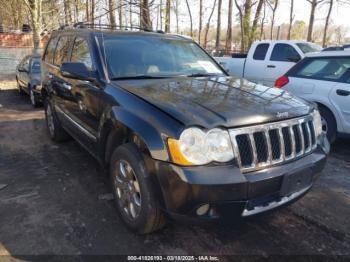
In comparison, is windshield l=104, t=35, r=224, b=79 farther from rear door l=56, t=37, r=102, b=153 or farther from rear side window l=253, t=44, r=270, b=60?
rear side window l=253, t=44, r=270, b=60

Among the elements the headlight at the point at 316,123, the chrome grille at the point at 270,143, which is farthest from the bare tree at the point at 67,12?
the chrome grille at the point at 270,143

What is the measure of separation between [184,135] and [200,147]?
0.14 meters

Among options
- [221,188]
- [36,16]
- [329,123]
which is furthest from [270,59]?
[36,16]

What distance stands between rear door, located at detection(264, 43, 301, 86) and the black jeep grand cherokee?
19.1ft

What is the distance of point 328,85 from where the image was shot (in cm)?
536

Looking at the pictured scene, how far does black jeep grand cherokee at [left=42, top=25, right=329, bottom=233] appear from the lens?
237cm

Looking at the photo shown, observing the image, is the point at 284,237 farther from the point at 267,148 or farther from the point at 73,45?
the point at 73,45

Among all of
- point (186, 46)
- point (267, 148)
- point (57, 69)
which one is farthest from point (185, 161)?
point (57, 69)

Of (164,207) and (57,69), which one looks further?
(57,69)

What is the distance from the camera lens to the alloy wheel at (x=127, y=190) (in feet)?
9.32

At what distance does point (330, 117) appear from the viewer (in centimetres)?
542

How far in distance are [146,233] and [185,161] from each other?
0.91 meters

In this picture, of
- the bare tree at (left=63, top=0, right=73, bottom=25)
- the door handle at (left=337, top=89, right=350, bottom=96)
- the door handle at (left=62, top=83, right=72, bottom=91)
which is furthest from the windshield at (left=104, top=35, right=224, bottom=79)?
the bare tree at (left=63, top=0, right=73, bottom=25)

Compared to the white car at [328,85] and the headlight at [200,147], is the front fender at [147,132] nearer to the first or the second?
the headlight at [200,147]
